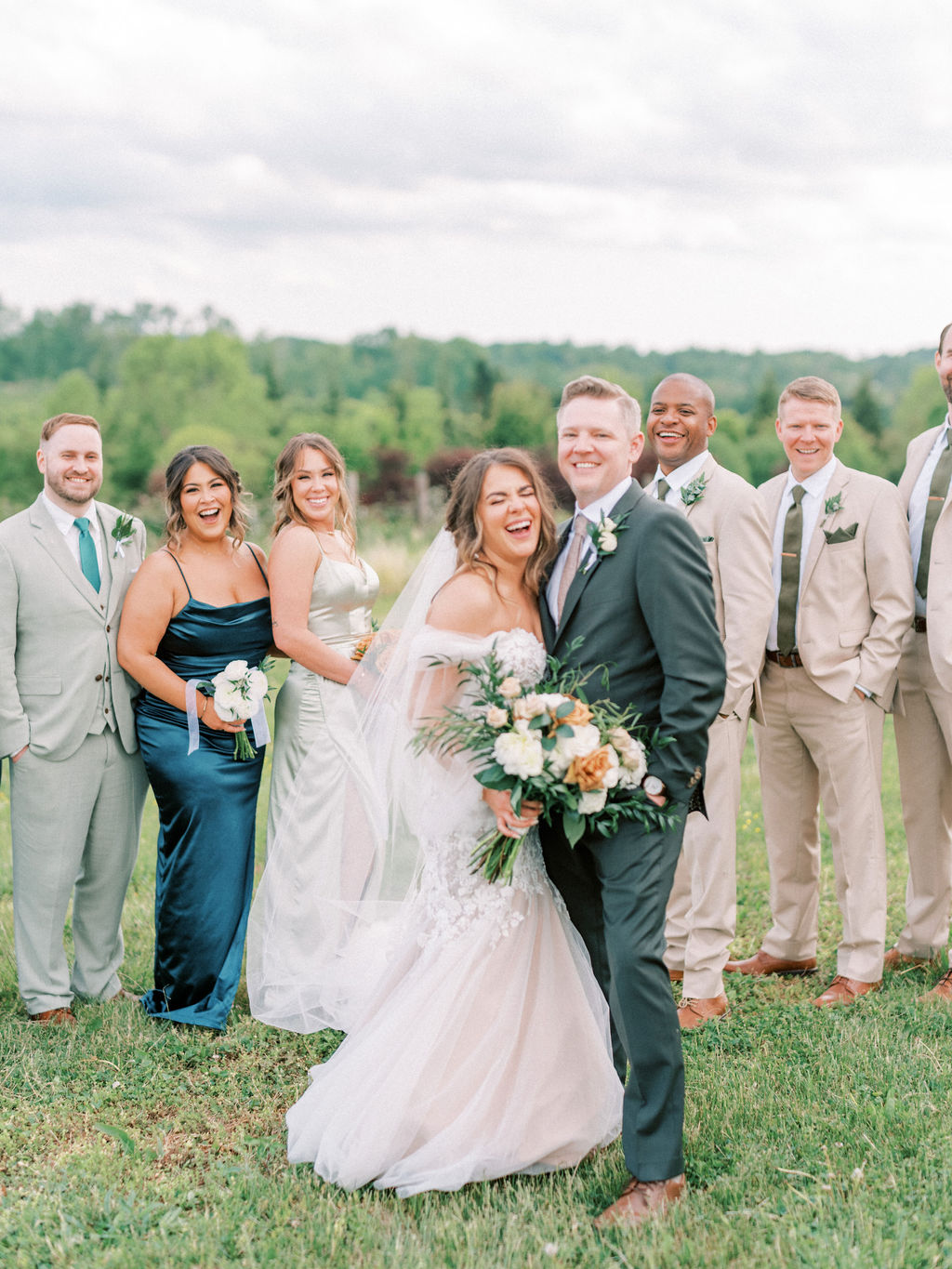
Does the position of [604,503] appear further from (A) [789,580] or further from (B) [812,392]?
(B) [812,392]

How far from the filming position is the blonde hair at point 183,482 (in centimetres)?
559

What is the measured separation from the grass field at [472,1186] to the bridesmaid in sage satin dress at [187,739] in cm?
31

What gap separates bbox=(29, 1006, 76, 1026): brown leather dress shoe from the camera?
5621 millimetres

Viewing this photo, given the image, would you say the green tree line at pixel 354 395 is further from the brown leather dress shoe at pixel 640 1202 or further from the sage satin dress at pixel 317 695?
the brown leather dress shoe at pixel 640 1202

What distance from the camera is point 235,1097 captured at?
4863 mm

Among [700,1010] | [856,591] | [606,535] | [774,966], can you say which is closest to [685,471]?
[856,591]

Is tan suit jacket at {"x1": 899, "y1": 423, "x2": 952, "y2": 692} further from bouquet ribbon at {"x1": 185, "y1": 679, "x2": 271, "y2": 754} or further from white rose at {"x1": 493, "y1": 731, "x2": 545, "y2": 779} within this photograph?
bouquet ribbon at {"x1": 185, "y1": 679, "x2": 271, "y2": 754}

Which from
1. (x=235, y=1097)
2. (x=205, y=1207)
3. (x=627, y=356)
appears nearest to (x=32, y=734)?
(x=235, y=1097)

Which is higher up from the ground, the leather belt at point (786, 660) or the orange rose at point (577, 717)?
the orange rose at point (577, 717)

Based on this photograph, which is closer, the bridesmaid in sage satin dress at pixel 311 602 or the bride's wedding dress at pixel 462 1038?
the bride's wedding dress at pixel 462 1038

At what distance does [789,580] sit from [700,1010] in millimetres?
2102

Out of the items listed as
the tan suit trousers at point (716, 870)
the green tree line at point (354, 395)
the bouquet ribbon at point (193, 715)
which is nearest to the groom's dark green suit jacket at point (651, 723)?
the tan suit trousers at point (716, 870)

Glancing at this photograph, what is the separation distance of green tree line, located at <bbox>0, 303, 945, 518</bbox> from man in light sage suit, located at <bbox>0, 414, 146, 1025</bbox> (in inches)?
1316

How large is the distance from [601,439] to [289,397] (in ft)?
233
